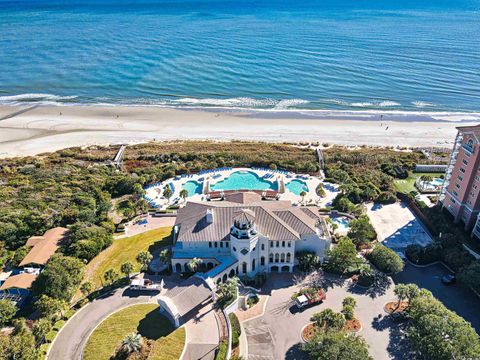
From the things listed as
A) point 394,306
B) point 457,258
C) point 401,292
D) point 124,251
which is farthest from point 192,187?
point 457,258

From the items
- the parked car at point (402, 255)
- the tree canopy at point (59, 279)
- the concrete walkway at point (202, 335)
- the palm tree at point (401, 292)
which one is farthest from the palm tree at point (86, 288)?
the parked car at point (402, 255)

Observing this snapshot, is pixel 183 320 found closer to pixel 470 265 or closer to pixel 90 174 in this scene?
pixel 470 265

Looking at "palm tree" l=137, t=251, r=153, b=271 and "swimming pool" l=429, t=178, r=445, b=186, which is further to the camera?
"swimming pool" l=429, t=178, r=445, b=186

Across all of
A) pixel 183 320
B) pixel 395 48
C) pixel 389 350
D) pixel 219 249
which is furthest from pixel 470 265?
pixel 395 48

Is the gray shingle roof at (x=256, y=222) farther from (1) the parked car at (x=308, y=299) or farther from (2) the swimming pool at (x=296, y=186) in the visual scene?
(2) the swimming pool at (x=296, y=186)

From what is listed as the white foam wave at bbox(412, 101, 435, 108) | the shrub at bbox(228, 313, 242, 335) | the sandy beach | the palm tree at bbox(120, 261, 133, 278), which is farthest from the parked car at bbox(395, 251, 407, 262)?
the white foam wave at bbox(412, 101, 435, 108)

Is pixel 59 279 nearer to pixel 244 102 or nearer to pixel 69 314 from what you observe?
pixel 69 314

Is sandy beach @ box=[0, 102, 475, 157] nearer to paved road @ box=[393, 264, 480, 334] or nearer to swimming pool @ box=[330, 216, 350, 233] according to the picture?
swimming pool @ box=[330, 216, 350, 233]
